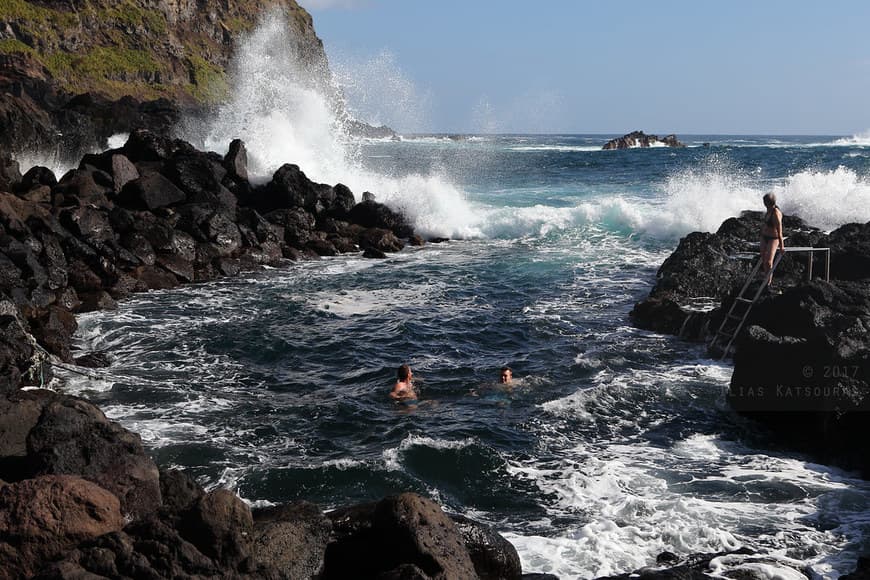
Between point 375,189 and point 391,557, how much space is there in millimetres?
23732

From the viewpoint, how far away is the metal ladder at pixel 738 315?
1145cm

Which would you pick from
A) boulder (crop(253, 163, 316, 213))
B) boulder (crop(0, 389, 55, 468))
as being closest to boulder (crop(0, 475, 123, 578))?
boulder (crop(0, 389, 55, 468))

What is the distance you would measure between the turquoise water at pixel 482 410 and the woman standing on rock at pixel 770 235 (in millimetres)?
1797

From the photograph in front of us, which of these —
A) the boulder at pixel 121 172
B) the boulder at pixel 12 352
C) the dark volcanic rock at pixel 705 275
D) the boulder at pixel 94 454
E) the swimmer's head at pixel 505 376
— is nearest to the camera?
the boulder at pixel 94 454

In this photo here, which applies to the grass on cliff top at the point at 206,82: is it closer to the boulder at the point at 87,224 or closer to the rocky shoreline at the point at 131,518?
the boulder at the point at 87,224

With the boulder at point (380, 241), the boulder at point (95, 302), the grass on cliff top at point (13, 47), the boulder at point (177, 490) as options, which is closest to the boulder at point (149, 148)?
the boulder at point (380, 241)

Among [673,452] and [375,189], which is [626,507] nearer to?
[673,452]

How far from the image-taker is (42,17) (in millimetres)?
63938

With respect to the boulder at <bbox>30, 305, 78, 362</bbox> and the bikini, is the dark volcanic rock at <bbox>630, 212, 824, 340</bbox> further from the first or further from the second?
the boulder at <bbox>30, 305, 78, 362</bbox>

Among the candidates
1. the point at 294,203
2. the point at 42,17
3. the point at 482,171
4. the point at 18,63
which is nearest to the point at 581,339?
the point at 294,203

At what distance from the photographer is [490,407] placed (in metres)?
10.2

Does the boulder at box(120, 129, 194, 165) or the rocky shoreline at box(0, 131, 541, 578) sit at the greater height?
the boulder at box(120, 129, 194, 165)

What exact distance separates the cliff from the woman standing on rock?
2465 centimetres

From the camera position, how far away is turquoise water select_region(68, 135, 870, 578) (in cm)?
709
